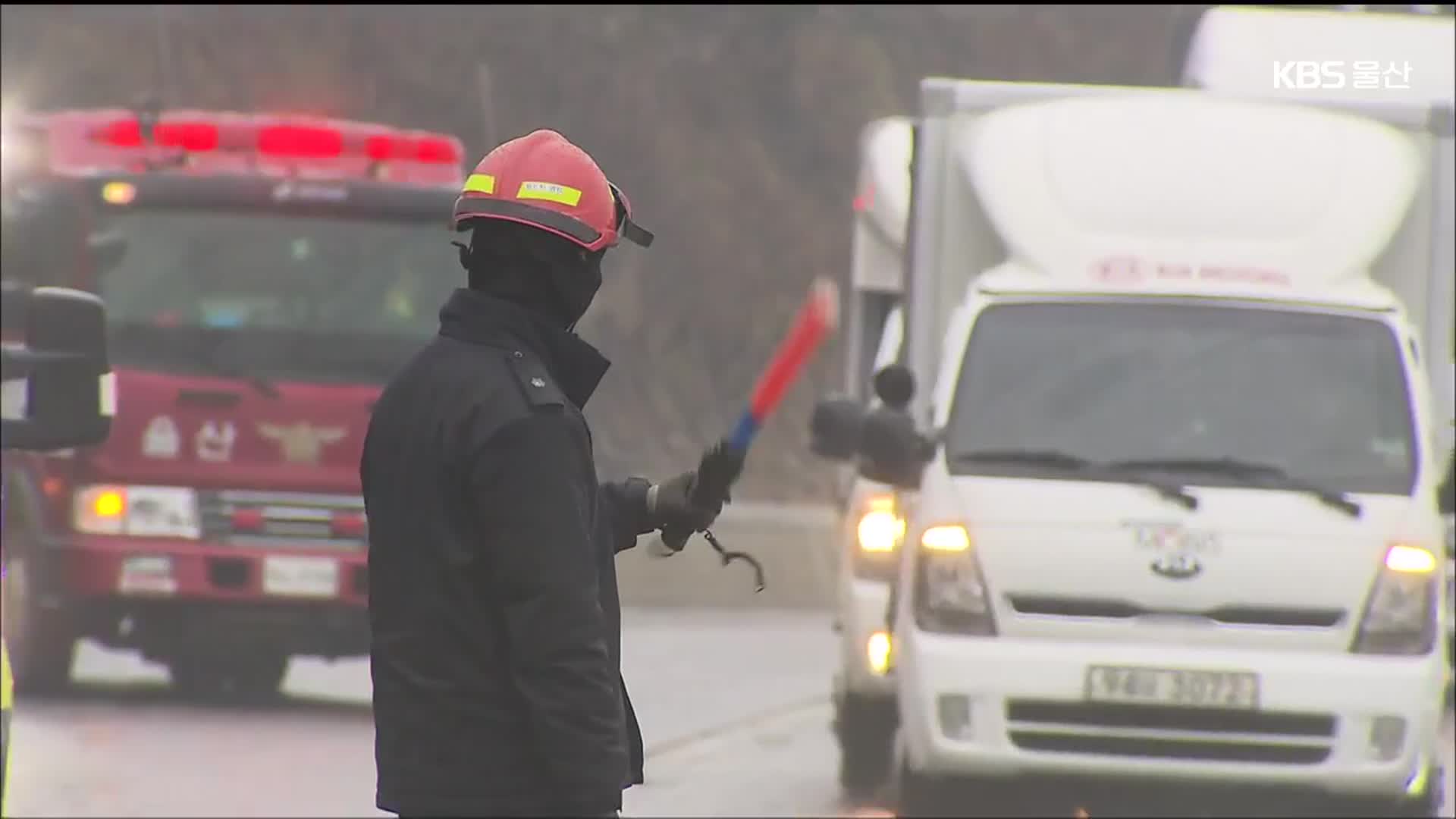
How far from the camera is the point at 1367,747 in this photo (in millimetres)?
9797

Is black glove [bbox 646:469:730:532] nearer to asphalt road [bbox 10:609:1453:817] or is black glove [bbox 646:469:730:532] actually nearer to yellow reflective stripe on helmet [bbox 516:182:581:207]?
yellow reflective stripe on helmet [bbox 516:182:581:207]

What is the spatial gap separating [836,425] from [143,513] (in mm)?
5513

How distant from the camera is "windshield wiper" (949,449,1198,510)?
10039 mm

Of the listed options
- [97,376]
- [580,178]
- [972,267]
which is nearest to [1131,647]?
[972,267]

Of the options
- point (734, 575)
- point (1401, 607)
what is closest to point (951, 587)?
point (1401, 607)

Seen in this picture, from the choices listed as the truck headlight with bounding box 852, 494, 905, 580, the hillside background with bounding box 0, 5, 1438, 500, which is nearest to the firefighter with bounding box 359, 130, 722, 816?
the truck headlight with bounding box 852, 494, 905, 580

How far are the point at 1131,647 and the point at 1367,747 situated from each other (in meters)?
0.80

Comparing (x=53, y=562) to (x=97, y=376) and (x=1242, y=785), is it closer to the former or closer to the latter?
(x=1242, y=785)

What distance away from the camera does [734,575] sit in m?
23.5

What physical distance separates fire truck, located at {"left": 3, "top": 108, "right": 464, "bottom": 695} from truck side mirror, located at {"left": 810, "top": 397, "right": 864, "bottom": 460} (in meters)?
4.73

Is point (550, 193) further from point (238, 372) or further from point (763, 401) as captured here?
point (238, 372)

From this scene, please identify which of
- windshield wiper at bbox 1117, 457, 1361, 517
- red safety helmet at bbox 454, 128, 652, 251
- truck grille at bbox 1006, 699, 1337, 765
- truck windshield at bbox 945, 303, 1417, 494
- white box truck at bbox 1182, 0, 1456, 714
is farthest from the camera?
white box truck at bbox 1182, 0, 1456, 714

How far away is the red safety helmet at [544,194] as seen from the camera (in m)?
4.23

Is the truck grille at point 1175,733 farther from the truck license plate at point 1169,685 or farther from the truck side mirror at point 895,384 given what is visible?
the truck side mirror at point 895,384
